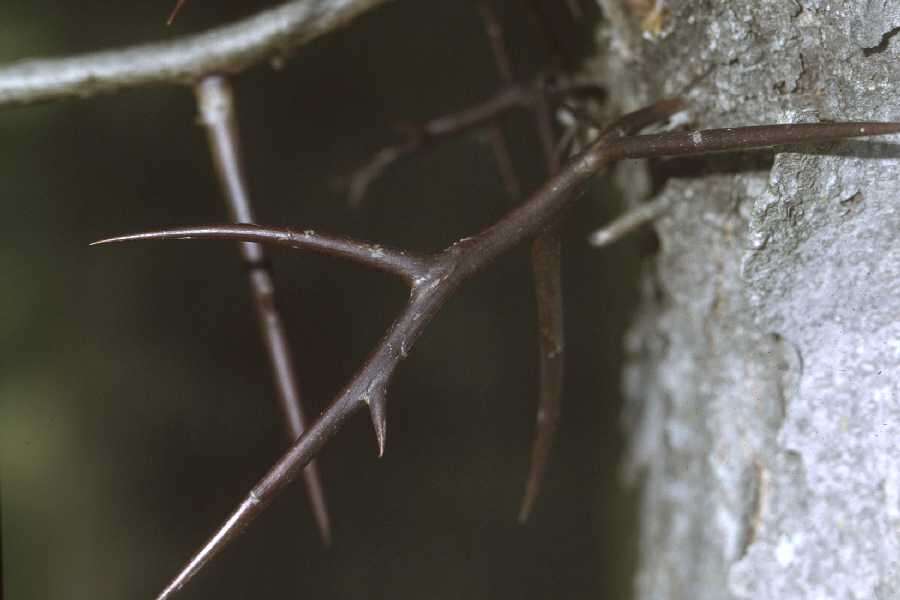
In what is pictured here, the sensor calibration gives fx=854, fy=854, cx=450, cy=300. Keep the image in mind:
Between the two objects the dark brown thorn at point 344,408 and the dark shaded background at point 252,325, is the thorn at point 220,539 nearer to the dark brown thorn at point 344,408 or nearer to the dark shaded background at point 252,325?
the dark brown thorn at point 344,408

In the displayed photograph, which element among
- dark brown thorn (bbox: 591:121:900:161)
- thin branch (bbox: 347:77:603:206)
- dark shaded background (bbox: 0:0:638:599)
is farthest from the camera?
dark shaded background (bbox: 0:0:638:599)

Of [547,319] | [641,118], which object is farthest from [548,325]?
[641,118]

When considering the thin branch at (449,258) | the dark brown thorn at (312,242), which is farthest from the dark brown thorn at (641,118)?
the dark brown thorn at (312,242)

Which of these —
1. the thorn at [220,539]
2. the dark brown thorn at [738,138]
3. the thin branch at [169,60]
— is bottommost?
the thorn at [220,539]

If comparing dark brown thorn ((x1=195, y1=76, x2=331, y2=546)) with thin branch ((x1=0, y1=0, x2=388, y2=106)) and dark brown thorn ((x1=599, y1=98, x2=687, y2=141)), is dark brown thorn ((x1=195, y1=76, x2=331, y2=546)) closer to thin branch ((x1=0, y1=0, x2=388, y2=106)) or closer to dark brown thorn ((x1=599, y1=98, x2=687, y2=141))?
thin branch ((x1=0, y1=0, x2=388, y2=106))

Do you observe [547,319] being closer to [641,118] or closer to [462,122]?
[641,118]

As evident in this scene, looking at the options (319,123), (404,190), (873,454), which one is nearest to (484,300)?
(404,190)

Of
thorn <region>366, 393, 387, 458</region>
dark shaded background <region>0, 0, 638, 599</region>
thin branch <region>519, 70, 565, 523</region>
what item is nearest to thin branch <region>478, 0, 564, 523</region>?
thin branch <region>519, 70, 565, 523</region>
